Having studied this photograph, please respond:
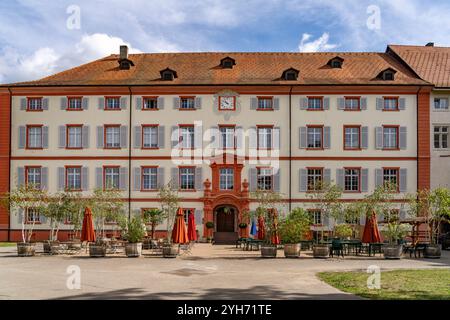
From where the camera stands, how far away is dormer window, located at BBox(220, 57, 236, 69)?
4075cm

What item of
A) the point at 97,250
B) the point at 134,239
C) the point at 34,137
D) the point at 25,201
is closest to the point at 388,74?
the point at 134,239

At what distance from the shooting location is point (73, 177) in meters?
38.3

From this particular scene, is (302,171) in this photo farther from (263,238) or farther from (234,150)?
(263,238)

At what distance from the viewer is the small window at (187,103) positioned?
38344 mm

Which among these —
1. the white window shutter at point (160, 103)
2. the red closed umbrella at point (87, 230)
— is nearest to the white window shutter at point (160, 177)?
the white window shutter at point (160, 103)

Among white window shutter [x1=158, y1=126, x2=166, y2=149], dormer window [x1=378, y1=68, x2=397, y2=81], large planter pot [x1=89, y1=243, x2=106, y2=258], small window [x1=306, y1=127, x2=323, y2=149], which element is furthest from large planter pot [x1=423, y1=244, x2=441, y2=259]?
white window shutter [x1=158, y1=126, x2=166, y2=149]

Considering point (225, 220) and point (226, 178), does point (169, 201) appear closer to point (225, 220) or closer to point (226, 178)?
point (226, 178)

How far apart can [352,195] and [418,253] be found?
11.3m

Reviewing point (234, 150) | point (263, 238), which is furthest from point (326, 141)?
point (263, 238)

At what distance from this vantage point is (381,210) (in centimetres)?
3309

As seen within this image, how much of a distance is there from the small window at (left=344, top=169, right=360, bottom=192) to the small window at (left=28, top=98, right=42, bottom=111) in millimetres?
21408
